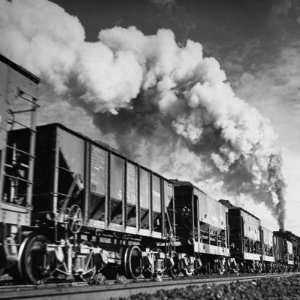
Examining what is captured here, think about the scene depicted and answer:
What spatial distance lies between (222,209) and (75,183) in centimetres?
1611

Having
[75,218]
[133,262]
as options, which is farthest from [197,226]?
[75,218]

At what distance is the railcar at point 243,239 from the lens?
2708 cm

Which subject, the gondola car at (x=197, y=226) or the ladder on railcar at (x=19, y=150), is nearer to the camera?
the ladder on railcar at (x=19, y=150)

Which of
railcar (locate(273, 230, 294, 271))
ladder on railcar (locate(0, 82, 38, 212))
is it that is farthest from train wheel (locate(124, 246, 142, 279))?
railcar (locate(273, 230, 294, 271))

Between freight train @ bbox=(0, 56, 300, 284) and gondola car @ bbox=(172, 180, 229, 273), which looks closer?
freight train @ bbox=(0, 56, 300, 284)

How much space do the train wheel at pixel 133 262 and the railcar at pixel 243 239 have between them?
14.4 metres

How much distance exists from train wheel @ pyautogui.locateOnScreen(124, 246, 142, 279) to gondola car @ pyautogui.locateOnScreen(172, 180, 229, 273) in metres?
4.11

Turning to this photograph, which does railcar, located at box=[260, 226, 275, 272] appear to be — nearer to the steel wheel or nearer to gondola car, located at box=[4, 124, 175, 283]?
gondola car, located at box=[4, 124, 175, 283]

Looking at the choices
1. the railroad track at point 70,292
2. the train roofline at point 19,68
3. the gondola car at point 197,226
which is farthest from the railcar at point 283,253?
the train roofline at point 19,68

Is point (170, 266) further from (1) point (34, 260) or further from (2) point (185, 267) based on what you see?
(1) point (34, 260)

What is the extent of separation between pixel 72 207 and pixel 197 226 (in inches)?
399

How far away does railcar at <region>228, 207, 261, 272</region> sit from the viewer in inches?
1066

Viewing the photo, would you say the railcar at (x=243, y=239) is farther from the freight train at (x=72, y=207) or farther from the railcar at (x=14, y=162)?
the railcar at (x=14, y=162)

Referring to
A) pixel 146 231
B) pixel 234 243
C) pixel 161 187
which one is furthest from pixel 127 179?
pixel 234 243
